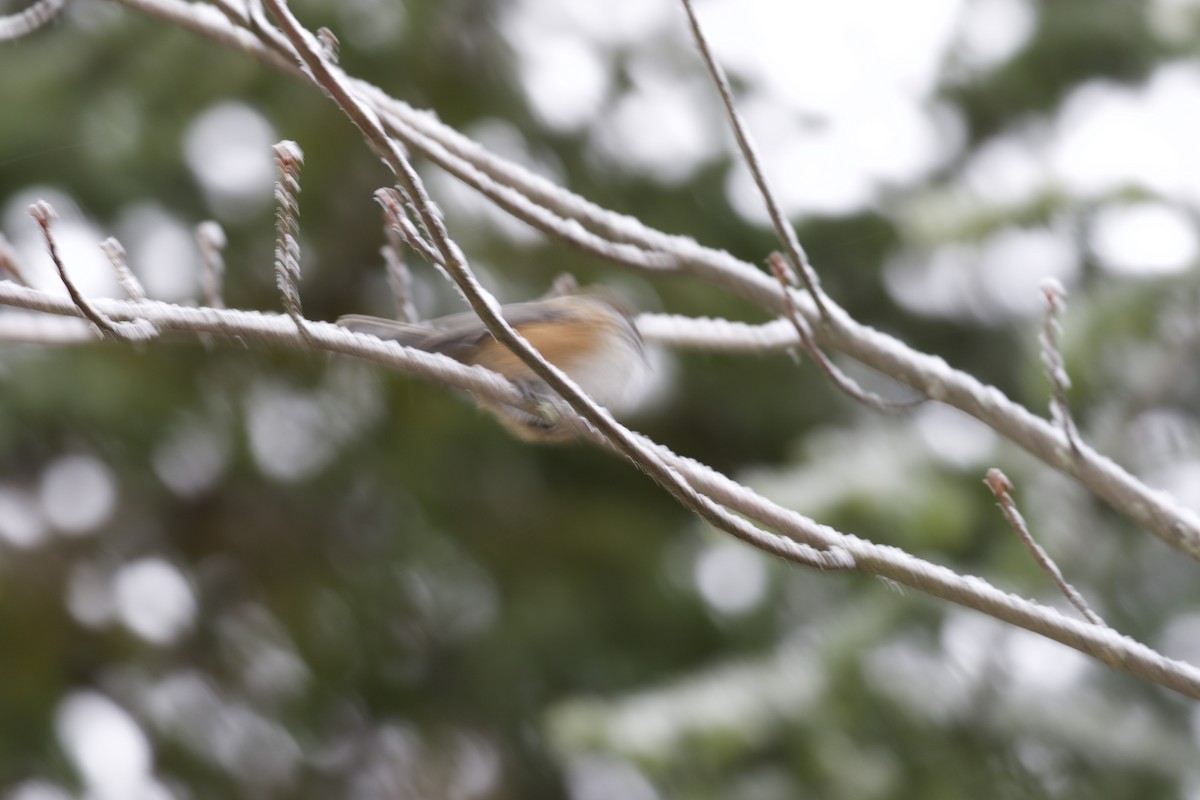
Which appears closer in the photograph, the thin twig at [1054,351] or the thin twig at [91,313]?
the thin twig at [91,313]

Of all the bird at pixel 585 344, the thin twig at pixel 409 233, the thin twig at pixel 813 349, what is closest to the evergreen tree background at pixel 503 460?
the bird at pixel 585 344

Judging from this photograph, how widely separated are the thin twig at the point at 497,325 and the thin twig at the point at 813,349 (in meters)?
0.42

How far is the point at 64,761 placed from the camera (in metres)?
4.32

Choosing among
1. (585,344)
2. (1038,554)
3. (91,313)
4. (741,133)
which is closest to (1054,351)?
(1038,554)

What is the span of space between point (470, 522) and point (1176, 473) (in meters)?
2.36

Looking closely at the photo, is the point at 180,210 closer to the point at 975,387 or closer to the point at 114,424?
the point at 114,424

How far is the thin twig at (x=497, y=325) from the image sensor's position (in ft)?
4.41

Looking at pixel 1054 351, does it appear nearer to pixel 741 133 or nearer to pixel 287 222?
pixel 741 133

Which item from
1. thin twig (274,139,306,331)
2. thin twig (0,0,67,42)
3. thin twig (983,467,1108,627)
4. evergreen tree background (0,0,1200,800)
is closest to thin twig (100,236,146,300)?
thin twig (274,139,306,331)

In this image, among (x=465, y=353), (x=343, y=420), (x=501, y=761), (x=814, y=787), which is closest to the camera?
(x=465, y=353)

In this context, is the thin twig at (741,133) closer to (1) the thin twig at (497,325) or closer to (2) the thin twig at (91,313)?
(1) the thin twig at (497,325)

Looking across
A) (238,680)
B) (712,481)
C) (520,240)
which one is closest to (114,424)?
(238,680)

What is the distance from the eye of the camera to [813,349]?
6.16 ft

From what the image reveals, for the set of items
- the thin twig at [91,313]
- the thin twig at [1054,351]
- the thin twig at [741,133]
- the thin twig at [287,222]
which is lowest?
the thin twig at [91,313]
